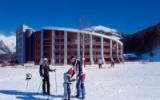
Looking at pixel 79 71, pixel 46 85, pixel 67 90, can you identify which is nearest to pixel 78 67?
pixel 79 71

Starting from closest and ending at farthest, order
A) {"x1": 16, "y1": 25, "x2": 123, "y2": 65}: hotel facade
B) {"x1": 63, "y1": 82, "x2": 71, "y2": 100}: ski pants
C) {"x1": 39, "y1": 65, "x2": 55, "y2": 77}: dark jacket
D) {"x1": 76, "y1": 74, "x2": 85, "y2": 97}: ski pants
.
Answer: {"x1": 63, "y1": 82, "x2": 71, "y2": 100}: ski pants
{"x1": 76, "y1": 74, "x2": 85, "y2": 97}: ski pants
{"x1": 39, "y1": 65, "x2": 55, "y2": 77}: dark jacket
{"x1": 16, "y1": 25, "x2": 123, "y2": 65}: hotel facade

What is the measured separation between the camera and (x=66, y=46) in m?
103

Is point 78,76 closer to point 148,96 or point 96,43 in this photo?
point 148,96

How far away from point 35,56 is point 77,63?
97503 millimetres

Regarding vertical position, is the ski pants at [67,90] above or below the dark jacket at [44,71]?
below

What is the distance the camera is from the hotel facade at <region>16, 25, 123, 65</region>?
336 ft

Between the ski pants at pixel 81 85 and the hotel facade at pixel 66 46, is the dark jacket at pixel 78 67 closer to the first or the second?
the ski pants at pixel 81 85

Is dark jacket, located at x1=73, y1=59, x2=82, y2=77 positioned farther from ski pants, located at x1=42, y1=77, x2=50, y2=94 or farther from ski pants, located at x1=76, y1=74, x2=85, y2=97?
ski pants, located at x1=42, y1=77, x2=50, y2=94

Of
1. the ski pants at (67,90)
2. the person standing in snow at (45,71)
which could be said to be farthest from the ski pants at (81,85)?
the person standing in snow at (45,71)

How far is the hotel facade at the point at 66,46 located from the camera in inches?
4035

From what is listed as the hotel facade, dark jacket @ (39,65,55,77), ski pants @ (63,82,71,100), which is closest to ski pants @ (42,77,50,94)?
dark jacket @ (39,65,55,77)

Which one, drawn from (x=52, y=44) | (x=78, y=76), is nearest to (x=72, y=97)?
(x=78, y=76)

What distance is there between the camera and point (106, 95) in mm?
14891

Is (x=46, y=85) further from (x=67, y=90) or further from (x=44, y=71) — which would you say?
(x=67, y=90)
